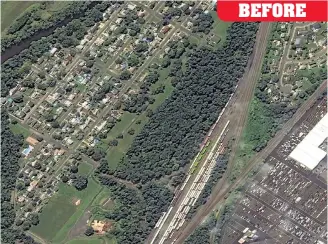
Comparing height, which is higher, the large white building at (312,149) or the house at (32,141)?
the large white building at (312,149)

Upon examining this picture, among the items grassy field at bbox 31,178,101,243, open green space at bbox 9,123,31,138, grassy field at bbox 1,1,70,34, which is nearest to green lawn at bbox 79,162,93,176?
grassy field at bbox 31,178,101,243

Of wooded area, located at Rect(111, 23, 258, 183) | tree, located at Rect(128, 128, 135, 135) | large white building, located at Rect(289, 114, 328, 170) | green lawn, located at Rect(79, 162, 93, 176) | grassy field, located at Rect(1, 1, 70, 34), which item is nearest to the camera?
large white building, located at Rect(289, 114, 328, 170)

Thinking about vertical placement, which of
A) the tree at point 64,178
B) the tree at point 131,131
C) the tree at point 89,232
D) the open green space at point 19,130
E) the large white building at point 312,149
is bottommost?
the tree at point 89,232

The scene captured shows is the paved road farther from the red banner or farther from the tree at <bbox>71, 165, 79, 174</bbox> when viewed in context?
the tree at <bbox>71, 165, 79, 174</bbox>

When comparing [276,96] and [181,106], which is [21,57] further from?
[276,96]

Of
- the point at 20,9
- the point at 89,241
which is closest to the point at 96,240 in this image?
the point at 89,241

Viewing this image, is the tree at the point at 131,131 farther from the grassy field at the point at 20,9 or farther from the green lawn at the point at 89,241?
the grassy field at the point at 20,9

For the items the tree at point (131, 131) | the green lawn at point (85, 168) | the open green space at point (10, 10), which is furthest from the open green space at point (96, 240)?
the open green space at point (10, 10)
